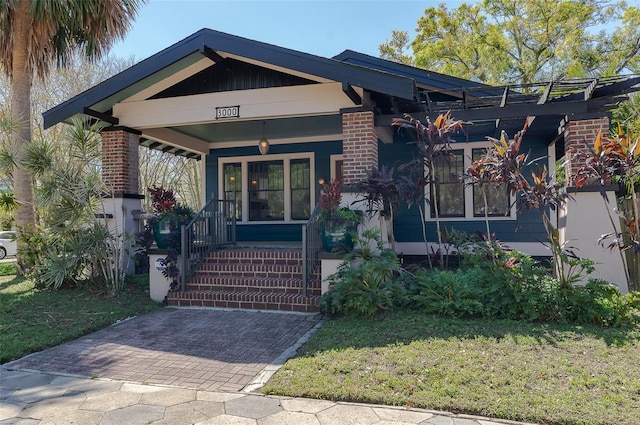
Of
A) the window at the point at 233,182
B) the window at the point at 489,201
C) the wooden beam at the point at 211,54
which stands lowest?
the window at the point at 489,201

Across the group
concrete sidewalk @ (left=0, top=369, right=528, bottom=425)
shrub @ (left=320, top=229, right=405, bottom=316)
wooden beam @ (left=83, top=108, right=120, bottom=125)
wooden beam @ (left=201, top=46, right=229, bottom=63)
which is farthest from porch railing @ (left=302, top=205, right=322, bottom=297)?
wooden beam @ (left=83, top=108, right=120, bottom=125)

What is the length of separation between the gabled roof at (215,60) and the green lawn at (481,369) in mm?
3484

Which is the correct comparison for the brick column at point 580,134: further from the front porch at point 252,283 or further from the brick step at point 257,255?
the brick step at point 257,255

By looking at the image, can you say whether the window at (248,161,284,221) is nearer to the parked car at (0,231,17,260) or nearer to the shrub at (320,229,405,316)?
the shrub at (320,229,405,316)

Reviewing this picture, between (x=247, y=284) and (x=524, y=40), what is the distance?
19.0 m

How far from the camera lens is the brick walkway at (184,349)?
4.30 m

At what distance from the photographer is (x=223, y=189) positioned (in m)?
11.4

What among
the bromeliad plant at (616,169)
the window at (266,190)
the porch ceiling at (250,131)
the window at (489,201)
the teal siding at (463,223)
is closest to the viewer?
the bromeliad plant at (616,169)

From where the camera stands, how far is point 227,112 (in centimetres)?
787

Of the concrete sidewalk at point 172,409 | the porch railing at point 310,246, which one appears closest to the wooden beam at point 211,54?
the porch railing at point 310,246

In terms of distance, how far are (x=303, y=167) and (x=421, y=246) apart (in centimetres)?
348

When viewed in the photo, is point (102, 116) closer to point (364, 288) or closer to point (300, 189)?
point (300, 189)

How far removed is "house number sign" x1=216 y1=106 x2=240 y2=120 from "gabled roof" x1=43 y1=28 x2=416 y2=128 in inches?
→ 33.4

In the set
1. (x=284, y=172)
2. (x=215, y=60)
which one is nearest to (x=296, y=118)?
(x=215, y=60)
